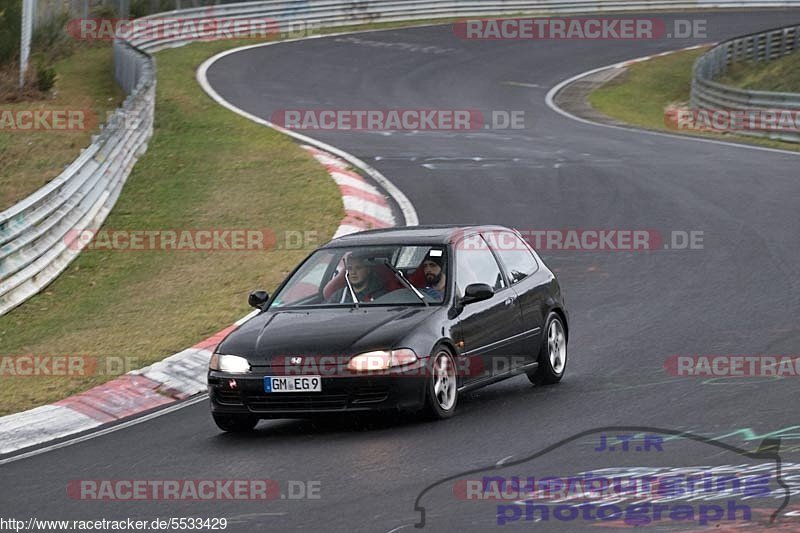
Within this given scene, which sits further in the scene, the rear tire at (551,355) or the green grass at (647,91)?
the green grass at (647,91)

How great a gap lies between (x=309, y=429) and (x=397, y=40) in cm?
3718

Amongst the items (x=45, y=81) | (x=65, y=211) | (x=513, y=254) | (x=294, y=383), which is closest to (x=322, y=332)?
(x=294, y=383)

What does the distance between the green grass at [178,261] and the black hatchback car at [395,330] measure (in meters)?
2.34

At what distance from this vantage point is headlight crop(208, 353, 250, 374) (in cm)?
948

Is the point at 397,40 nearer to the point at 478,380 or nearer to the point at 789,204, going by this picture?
the point at 789,204

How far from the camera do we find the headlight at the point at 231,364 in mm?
9477

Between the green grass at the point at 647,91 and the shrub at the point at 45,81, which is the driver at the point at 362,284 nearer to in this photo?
the green grass at the point at 647,91

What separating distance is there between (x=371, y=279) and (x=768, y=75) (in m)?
29.6

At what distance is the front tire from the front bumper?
8 cm

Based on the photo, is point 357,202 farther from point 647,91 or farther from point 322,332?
point 647,91

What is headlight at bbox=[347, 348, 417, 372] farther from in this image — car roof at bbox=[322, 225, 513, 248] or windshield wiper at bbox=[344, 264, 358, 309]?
car roof at bbox=[322, 225, 513, 248]

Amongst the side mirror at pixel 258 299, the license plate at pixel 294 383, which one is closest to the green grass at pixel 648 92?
the side mirror at pixel 258 299

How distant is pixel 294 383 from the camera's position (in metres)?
9.32

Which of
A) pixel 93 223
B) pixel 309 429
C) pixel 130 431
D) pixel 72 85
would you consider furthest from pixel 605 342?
pixel 72 85
